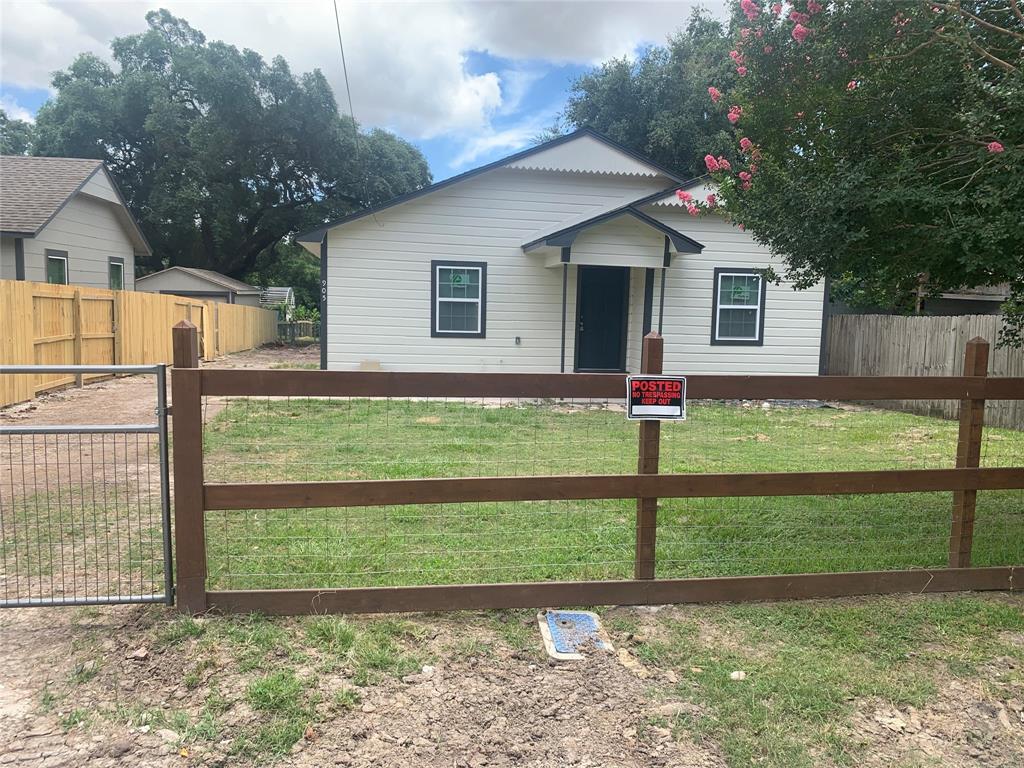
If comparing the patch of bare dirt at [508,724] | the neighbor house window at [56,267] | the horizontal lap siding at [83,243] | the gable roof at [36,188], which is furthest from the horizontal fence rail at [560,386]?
the neighbor house window at [56,267]

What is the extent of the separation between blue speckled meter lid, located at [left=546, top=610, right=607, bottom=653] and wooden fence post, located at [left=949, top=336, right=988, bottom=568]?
2.30 m

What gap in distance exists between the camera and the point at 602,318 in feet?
46.6

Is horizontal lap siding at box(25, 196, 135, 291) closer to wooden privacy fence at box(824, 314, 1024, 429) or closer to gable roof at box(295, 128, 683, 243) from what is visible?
gable roof at box(295, 128, 683, 243)

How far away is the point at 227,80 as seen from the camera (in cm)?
3109

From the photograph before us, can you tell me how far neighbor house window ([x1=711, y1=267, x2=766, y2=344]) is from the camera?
13875 mm

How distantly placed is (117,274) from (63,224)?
12.7 feet

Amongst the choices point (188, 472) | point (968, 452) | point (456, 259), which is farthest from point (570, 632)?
point (456, 259)

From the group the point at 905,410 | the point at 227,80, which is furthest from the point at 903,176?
the point at 227,80

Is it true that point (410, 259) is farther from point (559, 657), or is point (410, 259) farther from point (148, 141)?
point (148, 141)

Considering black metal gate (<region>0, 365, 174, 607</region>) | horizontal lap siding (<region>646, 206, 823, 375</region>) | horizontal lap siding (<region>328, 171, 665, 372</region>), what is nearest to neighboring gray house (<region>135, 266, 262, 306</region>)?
horizontal lap siding (<region>328, 171, 665, 372</region>)

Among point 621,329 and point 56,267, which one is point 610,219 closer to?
point 621,329

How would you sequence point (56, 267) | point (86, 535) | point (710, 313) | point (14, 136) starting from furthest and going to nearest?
point (14, 136), point (56, 267), point (710, 313), point (86, 535)

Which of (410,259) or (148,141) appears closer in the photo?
(410,259)

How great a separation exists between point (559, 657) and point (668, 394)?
57.4 inches
